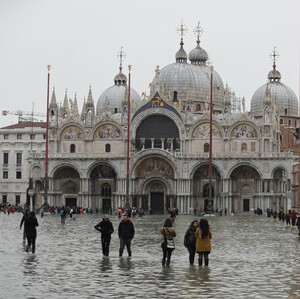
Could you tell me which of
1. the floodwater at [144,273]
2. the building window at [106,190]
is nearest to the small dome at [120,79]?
the building window at [106,190]

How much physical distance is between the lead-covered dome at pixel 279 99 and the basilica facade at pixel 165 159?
1832 cm

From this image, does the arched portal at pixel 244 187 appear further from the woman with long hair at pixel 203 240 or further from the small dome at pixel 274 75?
the woman with long hair at pixel 203 240

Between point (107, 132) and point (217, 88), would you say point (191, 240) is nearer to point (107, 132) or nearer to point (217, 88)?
point (107, 132)

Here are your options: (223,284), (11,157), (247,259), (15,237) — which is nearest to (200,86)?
(11,157)

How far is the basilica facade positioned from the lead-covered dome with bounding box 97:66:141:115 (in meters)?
14.1

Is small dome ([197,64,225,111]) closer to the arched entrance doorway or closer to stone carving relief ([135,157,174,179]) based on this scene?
stone carving relief ([135,157,174,179])

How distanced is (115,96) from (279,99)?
2256 cm

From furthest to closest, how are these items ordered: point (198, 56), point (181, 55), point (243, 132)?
point (198, 56) → point (181, 55) → point (243, 132)

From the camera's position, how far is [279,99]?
122312 mm

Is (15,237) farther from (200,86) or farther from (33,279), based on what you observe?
(200,86)

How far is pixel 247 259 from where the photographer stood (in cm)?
2675

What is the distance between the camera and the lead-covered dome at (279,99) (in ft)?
401

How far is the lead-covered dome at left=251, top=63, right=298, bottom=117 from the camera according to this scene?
401ft

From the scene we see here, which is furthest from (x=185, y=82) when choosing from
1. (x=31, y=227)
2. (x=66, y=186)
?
(x=31, y=227)
